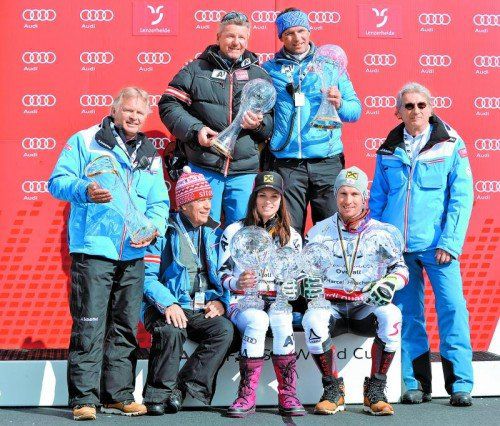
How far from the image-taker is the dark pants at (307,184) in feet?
19.8

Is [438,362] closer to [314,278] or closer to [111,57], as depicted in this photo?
[314,278]

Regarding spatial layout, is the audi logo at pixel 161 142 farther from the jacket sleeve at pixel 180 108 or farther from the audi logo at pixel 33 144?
the audi logo at pixel 33 144

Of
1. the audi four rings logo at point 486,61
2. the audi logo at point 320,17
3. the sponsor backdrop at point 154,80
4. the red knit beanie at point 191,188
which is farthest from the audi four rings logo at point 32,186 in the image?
the audi four rings logo at point 486,61

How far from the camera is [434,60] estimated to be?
670 cm

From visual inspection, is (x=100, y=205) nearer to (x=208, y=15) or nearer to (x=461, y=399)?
(x=208, y=15)

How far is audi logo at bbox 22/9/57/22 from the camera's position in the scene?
6.52m

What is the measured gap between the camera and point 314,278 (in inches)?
208

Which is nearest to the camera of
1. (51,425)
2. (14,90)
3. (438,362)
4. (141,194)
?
(51,425)

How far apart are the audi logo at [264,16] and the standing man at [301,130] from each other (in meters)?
0.56

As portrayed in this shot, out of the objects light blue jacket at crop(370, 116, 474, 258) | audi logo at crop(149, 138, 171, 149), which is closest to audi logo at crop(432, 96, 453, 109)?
light blue jacket at crop(370, 116, 474, 258)

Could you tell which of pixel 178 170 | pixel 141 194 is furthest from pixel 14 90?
pixel 141 194

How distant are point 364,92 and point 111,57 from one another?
1721mm

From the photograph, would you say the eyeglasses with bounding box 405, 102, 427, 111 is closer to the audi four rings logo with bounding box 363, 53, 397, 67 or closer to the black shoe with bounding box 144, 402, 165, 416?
the audi four rings logo with bounding box 363, 53, 397, 67

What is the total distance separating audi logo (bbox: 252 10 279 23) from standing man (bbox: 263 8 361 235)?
56 centimetres
